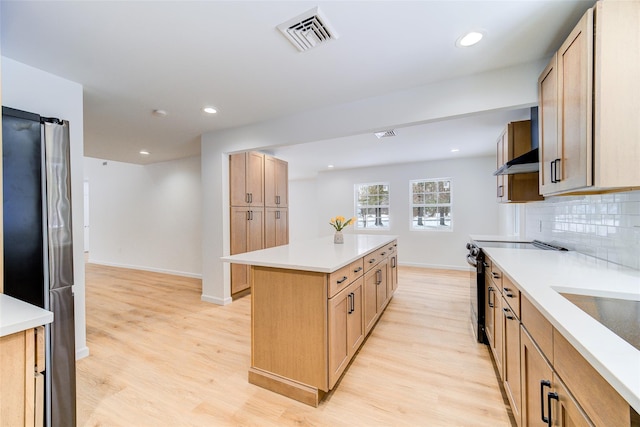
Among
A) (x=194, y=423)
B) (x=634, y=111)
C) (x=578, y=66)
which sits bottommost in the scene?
(x=194, y=423)

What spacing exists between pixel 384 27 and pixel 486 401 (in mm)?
2580

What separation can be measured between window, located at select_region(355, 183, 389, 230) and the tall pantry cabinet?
8.16 ft

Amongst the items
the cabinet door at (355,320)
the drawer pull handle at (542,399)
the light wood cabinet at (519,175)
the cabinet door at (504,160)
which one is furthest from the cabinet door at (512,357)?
the cabinet door at (504,160)

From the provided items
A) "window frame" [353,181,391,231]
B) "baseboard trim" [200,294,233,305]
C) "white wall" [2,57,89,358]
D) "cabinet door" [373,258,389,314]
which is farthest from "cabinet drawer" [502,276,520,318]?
"window frame" [353,181,391,231]

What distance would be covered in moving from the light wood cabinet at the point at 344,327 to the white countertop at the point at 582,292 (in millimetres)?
1052

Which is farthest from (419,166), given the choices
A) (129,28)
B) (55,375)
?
(55,375)

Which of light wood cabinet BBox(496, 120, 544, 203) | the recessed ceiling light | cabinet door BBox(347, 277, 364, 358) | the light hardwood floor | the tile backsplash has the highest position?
the recessed ceiling light

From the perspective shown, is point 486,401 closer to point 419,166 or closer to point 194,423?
point 194,423

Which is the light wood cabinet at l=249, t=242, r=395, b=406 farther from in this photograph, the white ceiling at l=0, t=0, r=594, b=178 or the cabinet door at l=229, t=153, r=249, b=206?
Answer: the cabinet door at l=229, t=153, r=249, b=206

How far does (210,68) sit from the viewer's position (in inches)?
84.1

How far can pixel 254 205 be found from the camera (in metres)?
4.30

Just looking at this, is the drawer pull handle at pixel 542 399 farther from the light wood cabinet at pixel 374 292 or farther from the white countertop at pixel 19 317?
the white countertop at pixel 19 317

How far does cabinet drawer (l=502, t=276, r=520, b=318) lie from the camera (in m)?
1.43

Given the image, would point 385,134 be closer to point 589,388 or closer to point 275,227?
point 275,227
